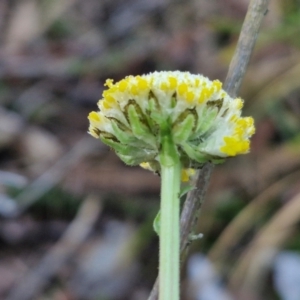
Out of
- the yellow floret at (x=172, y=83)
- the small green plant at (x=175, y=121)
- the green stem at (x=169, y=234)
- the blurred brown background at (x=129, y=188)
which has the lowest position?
the green stem at (x=169, y=234)

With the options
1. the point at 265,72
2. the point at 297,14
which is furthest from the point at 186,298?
the point at 297,14

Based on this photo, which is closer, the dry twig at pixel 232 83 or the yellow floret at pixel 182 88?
the yellow floret at pixel 182 88

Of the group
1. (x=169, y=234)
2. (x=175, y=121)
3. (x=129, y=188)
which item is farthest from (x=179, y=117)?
(x=129, y=188)

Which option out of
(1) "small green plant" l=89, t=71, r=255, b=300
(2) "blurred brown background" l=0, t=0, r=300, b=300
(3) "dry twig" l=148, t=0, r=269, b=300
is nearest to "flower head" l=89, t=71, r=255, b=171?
(1) "small green plant" l=89, t=71, r=255, b=300

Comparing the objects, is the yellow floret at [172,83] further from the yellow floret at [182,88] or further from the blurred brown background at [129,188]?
the blurred brown background at [129,188]

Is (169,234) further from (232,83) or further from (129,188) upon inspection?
(129,188)

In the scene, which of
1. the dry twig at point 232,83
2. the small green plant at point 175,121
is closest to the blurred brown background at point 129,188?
the dry twig at point 232,83
